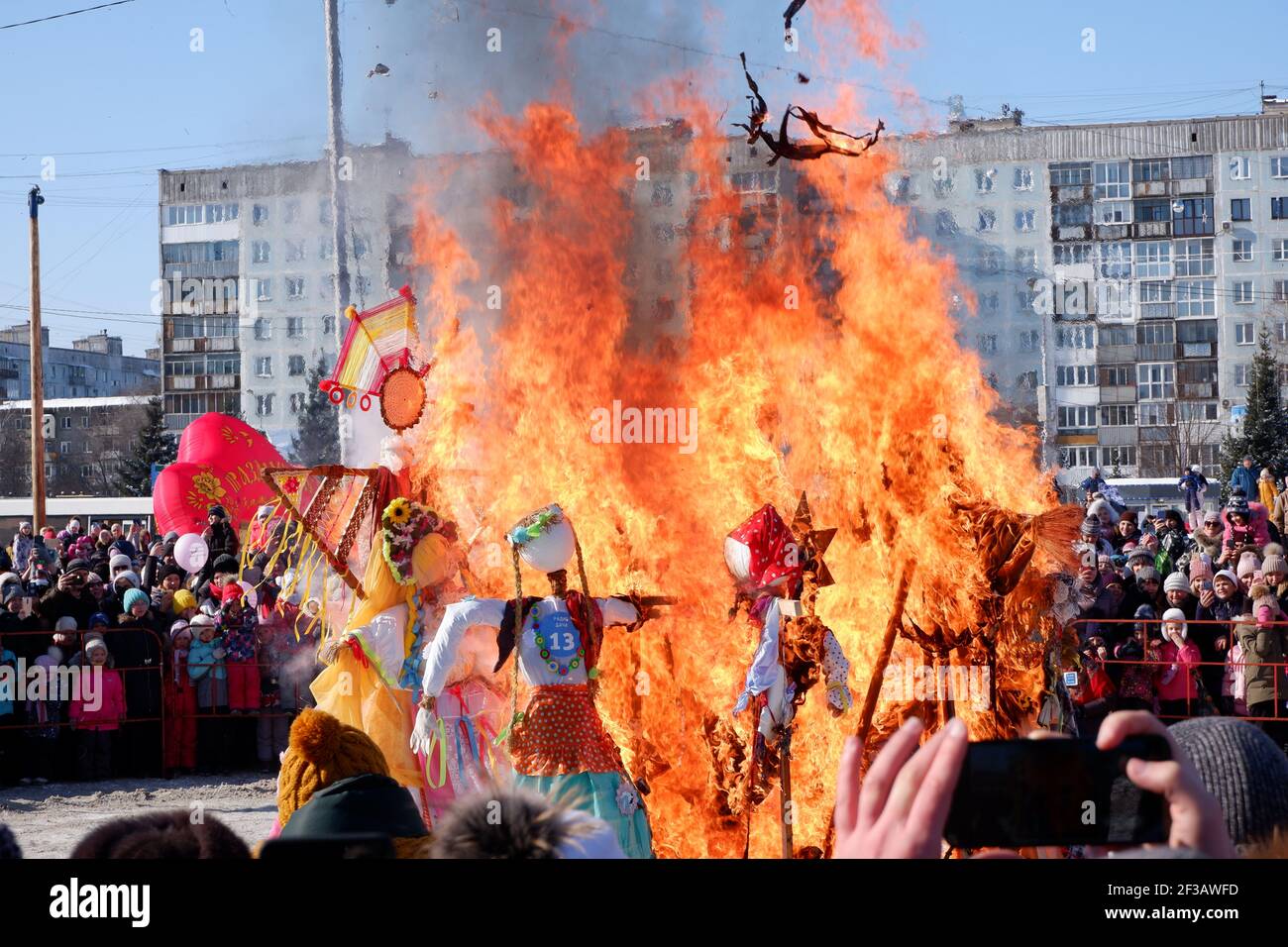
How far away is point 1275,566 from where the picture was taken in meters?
10.1

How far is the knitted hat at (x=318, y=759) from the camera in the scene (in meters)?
3.65

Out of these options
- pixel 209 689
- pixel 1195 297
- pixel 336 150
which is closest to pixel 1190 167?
pixel 1195 297

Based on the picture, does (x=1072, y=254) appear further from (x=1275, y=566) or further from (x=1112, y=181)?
(x=1275, y=566)

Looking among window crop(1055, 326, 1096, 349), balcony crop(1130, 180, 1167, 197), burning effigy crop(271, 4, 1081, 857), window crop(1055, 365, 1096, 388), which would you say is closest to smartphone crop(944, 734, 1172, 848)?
burning effigy crop(271, 4, 1081, 857)

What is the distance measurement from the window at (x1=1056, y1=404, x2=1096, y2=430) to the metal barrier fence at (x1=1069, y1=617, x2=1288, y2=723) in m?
37.3

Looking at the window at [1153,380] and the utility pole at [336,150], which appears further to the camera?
the window at [1153,380]

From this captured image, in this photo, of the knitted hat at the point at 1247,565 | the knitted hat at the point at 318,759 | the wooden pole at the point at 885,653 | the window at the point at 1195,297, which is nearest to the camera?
the knitted hat at the point at 318,759

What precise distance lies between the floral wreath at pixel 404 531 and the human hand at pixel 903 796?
5.37 m

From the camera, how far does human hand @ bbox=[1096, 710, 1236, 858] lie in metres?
1.85

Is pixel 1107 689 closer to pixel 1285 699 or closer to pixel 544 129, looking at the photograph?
pixel 1285 699

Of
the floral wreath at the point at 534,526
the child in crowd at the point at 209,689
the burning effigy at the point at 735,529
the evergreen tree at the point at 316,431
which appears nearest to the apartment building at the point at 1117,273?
the child in crowd at the point at 209,689

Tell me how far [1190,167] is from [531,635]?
32.7 meters

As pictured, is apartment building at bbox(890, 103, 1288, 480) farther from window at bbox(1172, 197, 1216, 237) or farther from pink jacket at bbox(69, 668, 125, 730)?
pink jacket at bbox(69, 668, 125, 730)

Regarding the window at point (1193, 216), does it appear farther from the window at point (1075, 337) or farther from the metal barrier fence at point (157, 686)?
the metal barrier fence at point (157, 686)
